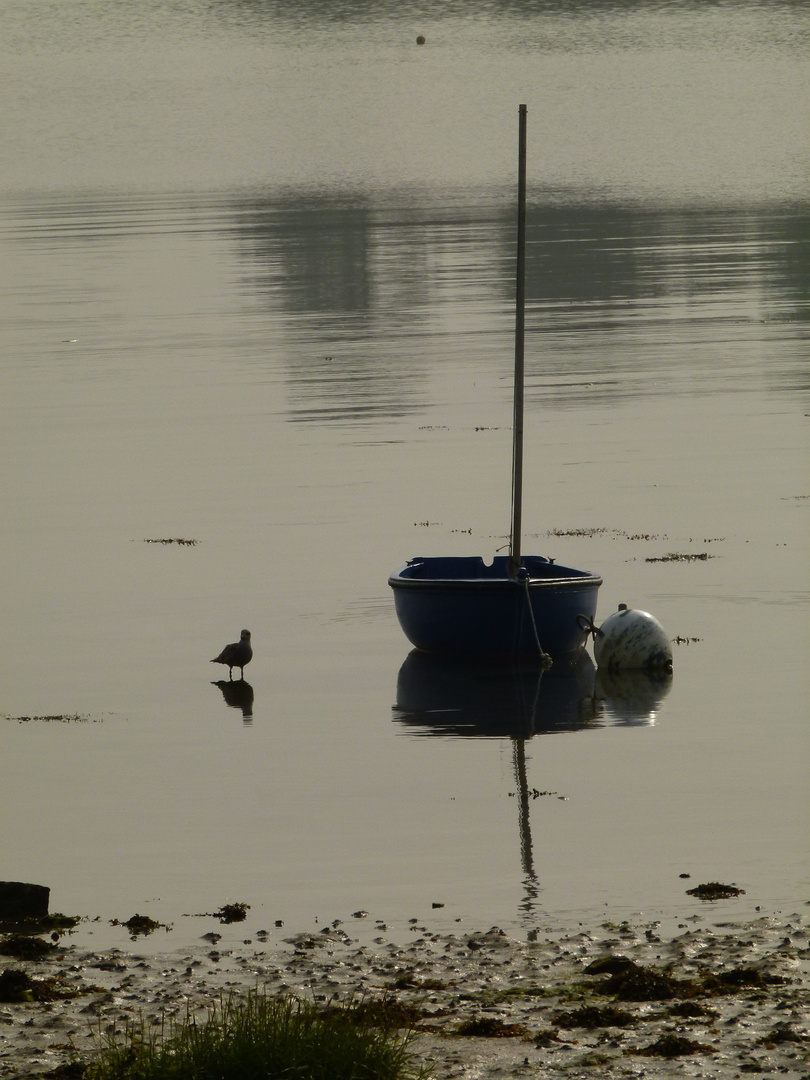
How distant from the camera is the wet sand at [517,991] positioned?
9672 millimetres

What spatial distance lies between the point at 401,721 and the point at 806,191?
72.9 metres

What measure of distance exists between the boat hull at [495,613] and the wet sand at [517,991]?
6.24 m

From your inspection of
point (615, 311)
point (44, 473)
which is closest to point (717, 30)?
point (615, 311)

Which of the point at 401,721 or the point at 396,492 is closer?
Answer: the point at 401,721

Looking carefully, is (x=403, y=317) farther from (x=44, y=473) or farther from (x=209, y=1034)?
(x=209, y=1034)

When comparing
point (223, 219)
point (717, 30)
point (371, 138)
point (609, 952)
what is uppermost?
point (717, 30)

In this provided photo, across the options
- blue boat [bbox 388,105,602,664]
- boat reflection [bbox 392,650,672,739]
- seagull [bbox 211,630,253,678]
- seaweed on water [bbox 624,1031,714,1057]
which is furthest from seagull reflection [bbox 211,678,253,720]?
seaweed on water [bbox 624,1031,714,1057]

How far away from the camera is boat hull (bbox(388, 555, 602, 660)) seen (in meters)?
18.0

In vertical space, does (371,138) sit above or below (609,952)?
above

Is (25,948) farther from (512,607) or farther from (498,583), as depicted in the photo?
(512,607)

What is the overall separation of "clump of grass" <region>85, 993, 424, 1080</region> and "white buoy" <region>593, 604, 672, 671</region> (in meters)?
9.22

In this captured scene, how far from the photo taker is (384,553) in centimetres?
2295

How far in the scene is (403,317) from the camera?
158 ft

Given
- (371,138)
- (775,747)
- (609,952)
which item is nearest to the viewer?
(609,952)
